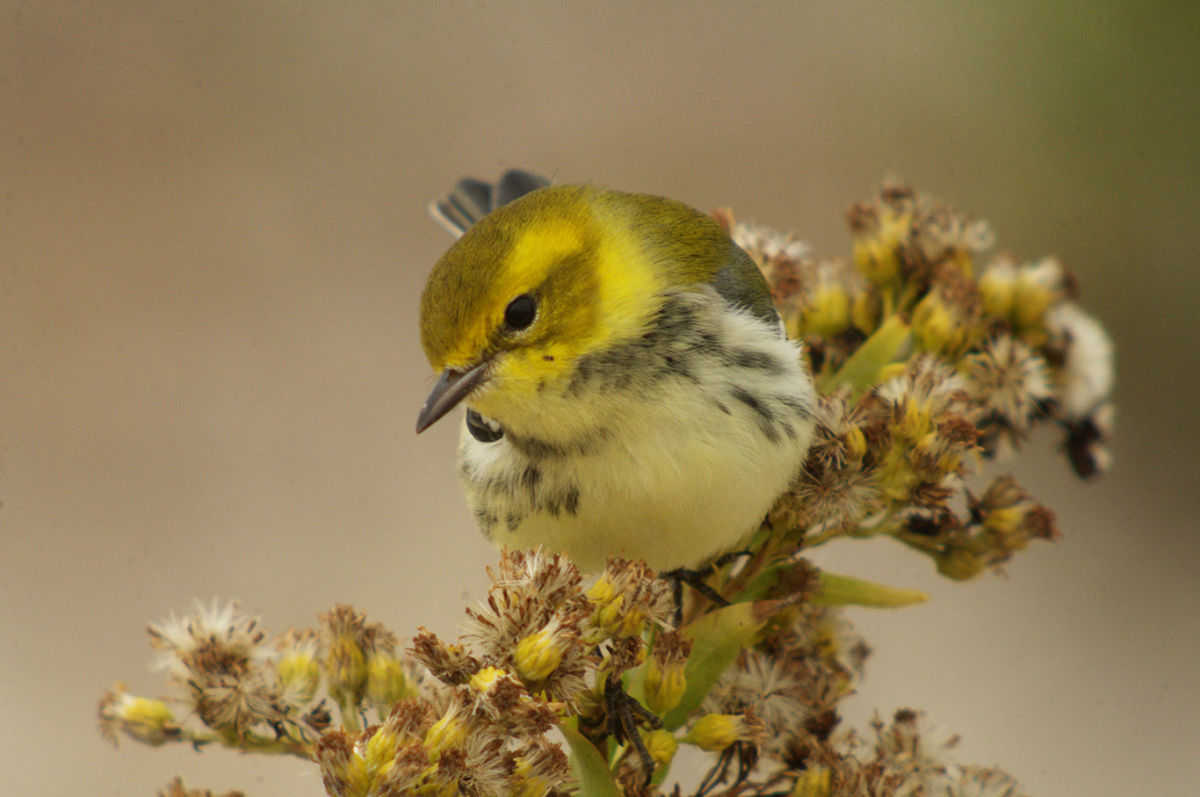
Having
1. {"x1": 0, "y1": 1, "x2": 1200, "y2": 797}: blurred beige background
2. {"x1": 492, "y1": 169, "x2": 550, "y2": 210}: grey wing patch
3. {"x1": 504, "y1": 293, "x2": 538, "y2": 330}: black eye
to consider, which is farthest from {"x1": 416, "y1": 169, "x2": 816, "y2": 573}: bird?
{"x1": 0, "y1": 1, "x2": 1200, "y2": 797}: blurred beige background

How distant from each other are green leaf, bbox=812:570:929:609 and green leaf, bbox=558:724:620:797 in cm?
27

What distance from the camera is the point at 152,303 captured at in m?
3.21

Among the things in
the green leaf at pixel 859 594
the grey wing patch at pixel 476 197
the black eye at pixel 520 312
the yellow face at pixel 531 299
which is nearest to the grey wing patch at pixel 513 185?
the grey wing patch at pixel 476 197

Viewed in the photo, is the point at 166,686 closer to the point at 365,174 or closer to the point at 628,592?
the point at 628,592

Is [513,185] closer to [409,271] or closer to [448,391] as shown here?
[448,391]

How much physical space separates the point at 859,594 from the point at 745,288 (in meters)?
0.43

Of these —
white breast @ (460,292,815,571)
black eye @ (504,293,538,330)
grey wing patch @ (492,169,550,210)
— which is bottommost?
white breast @ (460,292,815,571)

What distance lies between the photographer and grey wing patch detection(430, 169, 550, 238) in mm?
1746

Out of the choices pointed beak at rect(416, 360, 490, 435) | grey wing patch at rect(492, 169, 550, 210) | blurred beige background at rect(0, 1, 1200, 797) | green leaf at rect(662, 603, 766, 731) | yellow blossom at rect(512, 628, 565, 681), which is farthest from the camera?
blurred beige background at rect(0, 1, 1200, 797)

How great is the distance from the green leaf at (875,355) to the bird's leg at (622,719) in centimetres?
52

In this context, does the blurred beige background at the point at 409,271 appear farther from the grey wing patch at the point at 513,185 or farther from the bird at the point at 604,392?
the bird at the point at 604,392

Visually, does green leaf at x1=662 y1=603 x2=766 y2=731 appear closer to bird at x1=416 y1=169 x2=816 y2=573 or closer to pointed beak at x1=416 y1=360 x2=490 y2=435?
bird at x1=416 y1=169 x2=816 y2=573

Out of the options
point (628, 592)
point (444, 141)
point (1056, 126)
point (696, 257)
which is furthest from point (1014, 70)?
point (628, 592)

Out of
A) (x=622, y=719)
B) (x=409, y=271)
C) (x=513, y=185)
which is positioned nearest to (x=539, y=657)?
(x=622, y=719)
